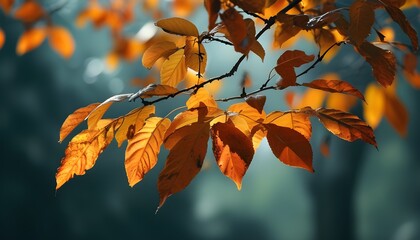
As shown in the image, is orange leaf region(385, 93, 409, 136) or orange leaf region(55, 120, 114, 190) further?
orange leaf region(385, 93, 409, 136)

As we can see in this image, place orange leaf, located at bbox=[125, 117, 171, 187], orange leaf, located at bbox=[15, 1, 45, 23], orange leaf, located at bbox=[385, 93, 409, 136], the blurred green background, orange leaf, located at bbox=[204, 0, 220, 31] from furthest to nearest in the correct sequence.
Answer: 1. the blurred green background
2. orange leaf, located at bbox=[15, 1, 45, 23]
3. orange leaf, located at bbox=[385, 93, 409, 136]
4. orange leaf, located at bbox=[125, 117, 171, 187]
5. orange leaf, located at bbox=[204, 0, 220, 31]

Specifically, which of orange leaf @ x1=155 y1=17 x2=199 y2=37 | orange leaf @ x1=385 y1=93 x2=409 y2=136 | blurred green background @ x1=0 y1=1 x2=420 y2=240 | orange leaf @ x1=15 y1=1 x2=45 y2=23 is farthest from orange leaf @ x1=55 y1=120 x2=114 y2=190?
blurred green background @ x1=0 y1=1 x2=420 y2=240

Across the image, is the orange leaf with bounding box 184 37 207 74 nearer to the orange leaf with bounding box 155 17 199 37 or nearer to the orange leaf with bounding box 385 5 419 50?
the orange leaf with bounding box 155 17 199 37

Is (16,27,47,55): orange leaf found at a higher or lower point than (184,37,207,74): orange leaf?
lower

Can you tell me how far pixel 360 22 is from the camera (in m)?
0.41

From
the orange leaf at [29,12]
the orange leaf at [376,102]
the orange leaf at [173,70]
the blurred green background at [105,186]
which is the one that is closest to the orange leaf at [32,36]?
the orange leaf at [29,12]

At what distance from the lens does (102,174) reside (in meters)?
4.67

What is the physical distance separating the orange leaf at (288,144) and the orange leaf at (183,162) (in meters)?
0.06

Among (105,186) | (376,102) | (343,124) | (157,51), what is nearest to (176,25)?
(157,51)

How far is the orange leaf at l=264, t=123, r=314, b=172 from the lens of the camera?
0.42 metres

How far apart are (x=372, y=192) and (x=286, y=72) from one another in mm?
4087

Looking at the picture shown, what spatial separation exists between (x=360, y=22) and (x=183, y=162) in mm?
177

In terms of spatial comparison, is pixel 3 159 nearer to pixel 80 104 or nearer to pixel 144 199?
pixel 80 104

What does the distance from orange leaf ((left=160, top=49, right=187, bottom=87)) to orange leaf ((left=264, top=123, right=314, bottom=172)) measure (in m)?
0.12
